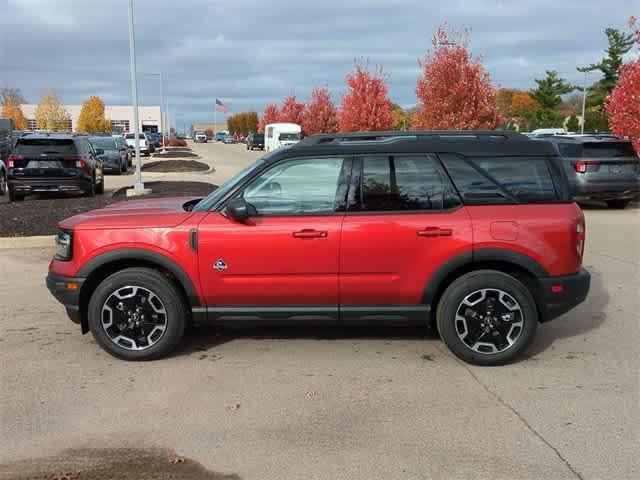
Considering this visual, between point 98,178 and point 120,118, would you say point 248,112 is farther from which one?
point 98,178

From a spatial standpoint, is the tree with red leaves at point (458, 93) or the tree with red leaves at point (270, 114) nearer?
the tree with red leaves at point (458, 93)

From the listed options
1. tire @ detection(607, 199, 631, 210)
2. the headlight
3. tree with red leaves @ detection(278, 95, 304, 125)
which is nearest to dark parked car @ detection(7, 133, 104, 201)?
the headlight

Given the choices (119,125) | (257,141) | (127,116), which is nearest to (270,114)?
(257,141)

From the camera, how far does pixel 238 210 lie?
4.70 meters

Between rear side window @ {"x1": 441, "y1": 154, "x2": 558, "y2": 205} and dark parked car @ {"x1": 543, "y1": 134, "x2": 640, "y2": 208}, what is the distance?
10385 millimetres

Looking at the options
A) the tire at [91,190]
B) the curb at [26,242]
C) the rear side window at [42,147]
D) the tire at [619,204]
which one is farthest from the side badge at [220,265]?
the tire at [619,204]

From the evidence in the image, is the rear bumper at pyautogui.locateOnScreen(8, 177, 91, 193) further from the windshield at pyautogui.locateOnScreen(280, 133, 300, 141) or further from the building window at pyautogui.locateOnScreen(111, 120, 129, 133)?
the building window at pyautogui.locateOnScreen(111, 120, 129, 133)

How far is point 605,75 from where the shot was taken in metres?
58.9

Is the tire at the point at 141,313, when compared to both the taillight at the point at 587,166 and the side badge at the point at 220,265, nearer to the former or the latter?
the side badge at the point at 220,265

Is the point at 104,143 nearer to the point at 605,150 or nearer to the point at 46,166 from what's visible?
the point at 46,166

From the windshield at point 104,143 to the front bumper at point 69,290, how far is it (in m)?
23.6

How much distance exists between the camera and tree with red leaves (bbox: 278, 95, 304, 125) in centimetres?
5859

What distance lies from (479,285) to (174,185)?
1520 centimetres

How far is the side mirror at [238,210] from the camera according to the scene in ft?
15.4
